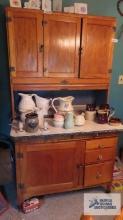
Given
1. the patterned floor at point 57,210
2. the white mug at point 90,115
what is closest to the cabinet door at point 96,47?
the white mug at point 90,115

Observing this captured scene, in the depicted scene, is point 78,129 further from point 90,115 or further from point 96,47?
point 96,47

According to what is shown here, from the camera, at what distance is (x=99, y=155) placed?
72.8 inches

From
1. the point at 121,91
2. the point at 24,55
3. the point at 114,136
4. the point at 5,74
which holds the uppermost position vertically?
the point at 24,55

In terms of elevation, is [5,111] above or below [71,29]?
below

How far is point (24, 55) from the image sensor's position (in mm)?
1678

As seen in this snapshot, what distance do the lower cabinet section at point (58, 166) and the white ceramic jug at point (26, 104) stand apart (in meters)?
0.34

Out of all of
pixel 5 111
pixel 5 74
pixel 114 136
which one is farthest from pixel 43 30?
pixel 114 136

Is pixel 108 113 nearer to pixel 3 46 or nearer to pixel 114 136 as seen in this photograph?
pixel 114 136

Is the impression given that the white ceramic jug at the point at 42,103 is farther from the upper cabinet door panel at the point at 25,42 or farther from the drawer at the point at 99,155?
the drawer at the point at 99,155

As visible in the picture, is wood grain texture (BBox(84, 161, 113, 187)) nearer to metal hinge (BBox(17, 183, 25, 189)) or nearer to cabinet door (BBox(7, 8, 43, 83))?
metal hinge (BBox(17, 183, 25, 189))

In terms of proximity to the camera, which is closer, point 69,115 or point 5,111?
point 69,115

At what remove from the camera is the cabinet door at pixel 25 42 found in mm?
1597

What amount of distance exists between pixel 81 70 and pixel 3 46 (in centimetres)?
84

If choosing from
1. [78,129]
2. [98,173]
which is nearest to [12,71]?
[78,129]
